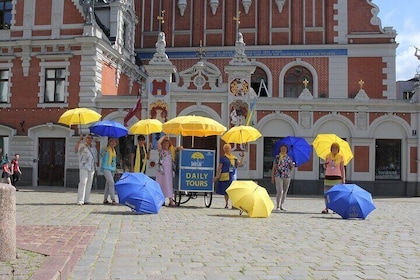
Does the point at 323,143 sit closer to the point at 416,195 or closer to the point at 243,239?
the point at 243,239

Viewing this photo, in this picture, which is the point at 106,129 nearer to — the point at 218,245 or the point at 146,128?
the point at 146,128

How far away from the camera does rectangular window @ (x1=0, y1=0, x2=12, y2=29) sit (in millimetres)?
25219

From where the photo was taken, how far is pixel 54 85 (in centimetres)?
2409

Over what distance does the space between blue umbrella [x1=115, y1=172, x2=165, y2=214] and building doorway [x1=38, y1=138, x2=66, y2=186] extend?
1326 centimetres

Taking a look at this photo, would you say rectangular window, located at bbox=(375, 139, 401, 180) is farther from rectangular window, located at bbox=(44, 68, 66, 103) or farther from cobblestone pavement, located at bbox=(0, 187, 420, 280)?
rectangular window, located at bbox=(44, 68, 66, 103)

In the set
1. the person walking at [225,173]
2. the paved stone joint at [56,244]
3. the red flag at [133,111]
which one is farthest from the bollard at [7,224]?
the red flag at [133,111]

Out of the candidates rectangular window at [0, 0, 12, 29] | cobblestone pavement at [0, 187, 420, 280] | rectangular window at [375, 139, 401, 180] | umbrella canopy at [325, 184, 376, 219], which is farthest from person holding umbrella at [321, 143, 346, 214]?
rectangular window at [0, 0, 12, 29]

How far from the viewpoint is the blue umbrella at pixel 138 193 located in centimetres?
1112

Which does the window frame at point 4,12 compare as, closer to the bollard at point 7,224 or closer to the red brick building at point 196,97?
the red brick building at point 196,97

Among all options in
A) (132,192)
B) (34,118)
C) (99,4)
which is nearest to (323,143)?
(132,192)

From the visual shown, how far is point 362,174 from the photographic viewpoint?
22.6 metres

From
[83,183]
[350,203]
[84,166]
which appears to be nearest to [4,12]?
[84,166]

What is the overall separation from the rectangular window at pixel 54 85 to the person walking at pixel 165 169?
1189 centimetres

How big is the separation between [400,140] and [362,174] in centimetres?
245
